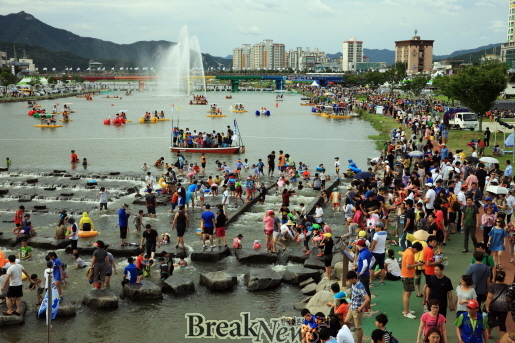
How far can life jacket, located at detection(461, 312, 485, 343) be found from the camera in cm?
853

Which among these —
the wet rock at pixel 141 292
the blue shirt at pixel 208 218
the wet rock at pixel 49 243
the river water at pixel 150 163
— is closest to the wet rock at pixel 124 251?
the river water at pixel 150 163

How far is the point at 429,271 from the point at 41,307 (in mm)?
9122

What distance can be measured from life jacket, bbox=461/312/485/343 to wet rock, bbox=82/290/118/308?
8565 millimetres

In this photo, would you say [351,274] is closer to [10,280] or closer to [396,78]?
[10,280]

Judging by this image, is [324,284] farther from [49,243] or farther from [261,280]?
[49,243]

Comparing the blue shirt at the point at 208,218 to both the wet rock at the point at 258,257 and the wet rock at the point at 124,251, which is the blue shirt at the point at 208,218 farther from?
the wet rock at the point at 124,251

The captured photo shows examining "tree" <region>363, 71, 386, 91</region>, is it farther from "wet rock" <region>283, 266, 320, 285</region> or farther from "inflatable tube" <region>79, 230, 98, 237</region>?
"wet rock" <region>283, 266, 320, 285</region>

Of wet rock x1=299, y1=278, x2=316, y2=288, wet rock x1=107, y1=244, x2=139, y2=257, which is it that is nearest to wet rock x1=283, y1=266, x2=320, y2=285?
wet rock x1=299, y1=278, x2=316, y2=288

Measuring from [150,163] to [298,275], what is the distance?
2452 cm

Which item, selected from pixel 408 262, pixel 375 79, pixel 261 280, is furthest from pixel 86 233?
pixel 375 79

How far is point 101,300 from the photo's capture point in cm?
1352

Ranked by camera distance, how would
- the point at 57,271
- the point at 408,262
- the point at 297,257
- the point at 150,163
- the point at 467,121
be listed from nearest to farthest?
the point at 408,262 → the point at 57,271 → the point at 297,257 → the point at 150,163 → the point at 467,121

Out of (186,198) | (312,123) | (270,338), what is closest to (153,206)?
(186,198)

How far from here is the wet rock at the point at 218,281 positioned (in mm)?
14727
